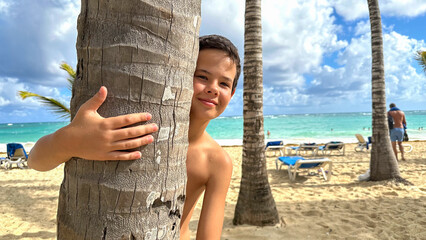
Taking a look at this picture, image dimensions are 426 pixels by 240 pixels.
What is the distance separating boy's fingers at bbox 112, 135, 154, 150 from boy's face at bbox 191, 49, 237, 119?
44 cm

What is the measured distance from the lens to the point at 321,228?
15.5 ft

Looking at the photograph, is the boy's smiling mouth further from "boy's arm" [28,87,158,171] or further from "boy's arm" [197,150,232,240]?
"boy's arm" [28,87,158,171]

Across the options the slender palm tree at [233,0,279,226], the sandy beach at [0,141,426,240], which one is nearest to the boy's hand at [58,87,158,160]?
the slender palm tree at [233,0,279,226]

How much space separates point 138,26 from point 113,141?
380mm

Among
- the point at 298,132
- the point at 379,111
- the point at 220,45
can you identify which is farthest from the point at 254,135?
the point at 298,132

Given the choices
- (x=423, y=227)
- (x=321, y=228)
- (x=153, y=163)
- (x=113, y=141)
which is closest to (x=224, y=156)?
(x=153, y=163)

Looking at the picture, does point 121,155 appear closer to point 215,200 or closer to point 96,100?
point 96,100

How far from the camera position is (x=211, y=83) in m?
1.31

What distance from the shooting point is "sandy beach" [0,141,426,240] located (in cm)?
455

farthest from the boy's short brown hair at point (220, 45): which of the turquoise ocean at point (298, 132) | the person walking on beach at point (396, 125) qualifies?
the turquoise ocean at point (298, 132)

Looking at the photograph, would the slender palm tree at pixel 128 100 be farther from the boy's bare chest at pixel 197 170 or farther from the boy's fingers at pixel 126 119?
the boy's bare chest at pixel 197 170

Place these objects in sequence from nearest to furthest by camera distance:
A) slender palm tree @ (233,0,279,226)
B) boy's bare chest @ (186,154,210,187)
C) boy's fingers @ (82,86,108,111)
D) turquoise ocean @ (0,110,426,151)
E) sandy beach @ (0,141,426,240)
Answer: boy's fingers @ (82,86,108,111)
boy's bare chest @ (186,154,210,187)
slender palm tree @ (233,0,279,226)
sandy beach @ (0,141,426,240)
turquoise ocean @ (0,110,426,151)

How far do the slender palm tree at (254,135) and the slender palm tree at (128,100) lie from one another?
11.7 feet

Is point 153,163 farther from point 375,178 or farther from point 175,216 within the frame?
point 375,178
